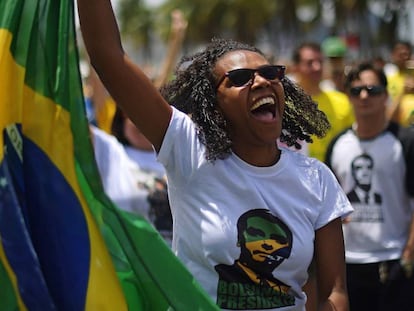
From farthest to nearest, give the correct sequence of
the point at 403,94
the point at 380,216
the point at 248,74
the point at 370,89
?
the point at 403,94 < the point at 370,89 < the point at 380,216 < the point at 248,74

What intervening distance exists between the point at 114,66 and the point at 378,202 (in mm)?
3353

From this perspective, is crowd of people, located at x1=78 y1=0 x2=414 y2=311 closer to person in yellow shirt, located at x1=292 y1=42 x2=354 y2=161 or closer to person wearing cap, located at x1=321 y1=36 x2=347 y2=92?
person in yellow shirt, located at x1=292 y1=42 x2=354 y2=161

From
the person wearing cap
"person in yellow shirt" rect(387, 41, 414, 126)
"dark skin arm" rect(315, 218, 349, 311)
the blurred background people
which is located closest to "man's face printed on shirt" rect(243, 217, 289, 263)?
"dark skin arm" rect(315, 218, 349, 311)

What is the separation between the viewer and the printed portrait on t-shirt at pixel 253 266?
11.0 ft

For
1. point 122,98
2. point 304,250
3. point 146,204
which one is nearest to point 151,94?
point 122,98

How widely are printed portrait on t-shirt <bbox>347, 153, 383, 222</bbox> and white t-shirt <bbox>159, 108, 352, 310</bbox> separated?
2800mm

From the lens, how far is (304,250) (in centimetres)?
341

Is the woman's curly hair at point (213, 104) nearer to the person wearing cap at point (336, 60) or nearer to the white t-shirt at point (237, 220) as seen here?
the white t-shirt at point (237, 220)

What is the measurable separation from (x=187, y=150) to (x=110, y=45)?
450 mm

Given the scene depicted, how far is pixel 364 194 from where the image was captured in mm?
6238

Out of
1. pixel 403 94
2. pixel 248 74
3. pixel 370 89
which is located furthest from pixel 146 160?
pixel 248 74

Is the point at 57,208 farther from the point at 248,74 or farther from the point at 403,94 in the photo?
the point at 403,94

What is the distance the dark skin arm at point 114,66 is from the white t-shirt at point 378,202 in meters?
3.14

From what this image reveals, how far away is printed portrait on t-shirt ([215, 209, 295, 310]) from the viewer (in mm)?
3340
